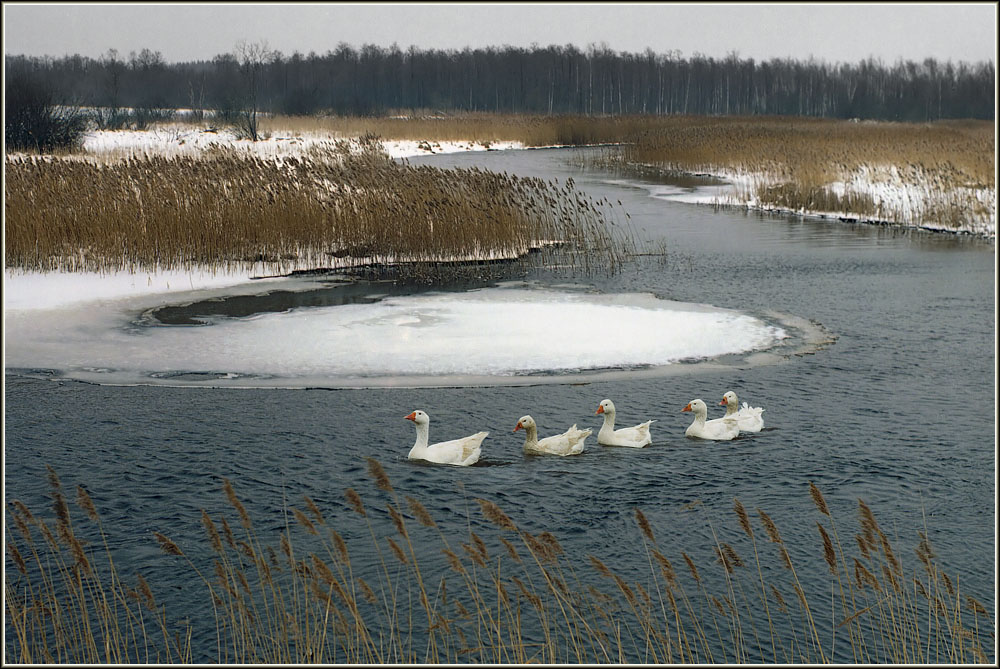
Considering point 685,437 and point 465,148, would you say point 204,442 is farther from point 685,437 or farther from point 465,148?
point 465,148

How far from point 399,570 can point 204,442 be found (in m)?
2.59

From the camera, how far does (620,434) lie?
285 inches

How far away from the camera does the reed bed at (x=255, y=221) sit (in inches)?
563

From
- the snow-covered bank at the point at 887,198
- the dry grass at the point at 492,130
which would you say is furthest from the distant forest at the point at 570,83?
the snow-covered bank at the point at 887,198

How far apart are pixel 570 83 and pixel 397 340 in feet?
295

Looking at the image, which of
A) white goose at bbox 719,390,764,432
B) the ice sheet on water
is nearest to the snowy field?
the ice sheet on water

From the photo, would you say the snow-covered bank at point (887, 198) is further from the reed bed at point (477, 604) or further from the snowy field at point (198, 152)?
the reed bed at point (477, 604)

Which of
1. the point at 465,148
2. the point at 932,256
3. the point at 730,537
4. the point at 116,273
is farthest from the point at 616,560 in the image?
the point at 465,148

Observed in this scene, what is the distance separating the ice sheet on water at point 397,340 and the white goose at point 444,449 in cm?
230

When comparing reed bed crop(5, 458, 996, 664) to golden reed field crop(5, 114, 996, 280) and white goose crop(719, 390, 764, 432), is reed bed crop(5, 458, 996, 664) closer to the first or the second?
white goose crop(719, 390, 764, 432)

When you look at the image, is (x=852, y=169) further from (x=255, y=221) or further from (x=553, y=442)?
(x=553, y=442)

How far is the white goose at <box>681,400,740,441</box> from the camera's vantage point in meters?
7.39

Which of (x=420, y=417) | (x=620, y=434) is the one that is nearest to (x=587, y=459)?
(x=620, y=434)

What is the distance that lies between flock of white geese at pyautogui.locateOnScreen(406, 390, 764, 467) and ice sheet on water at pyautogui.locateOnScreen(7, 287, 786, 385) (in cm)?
207
